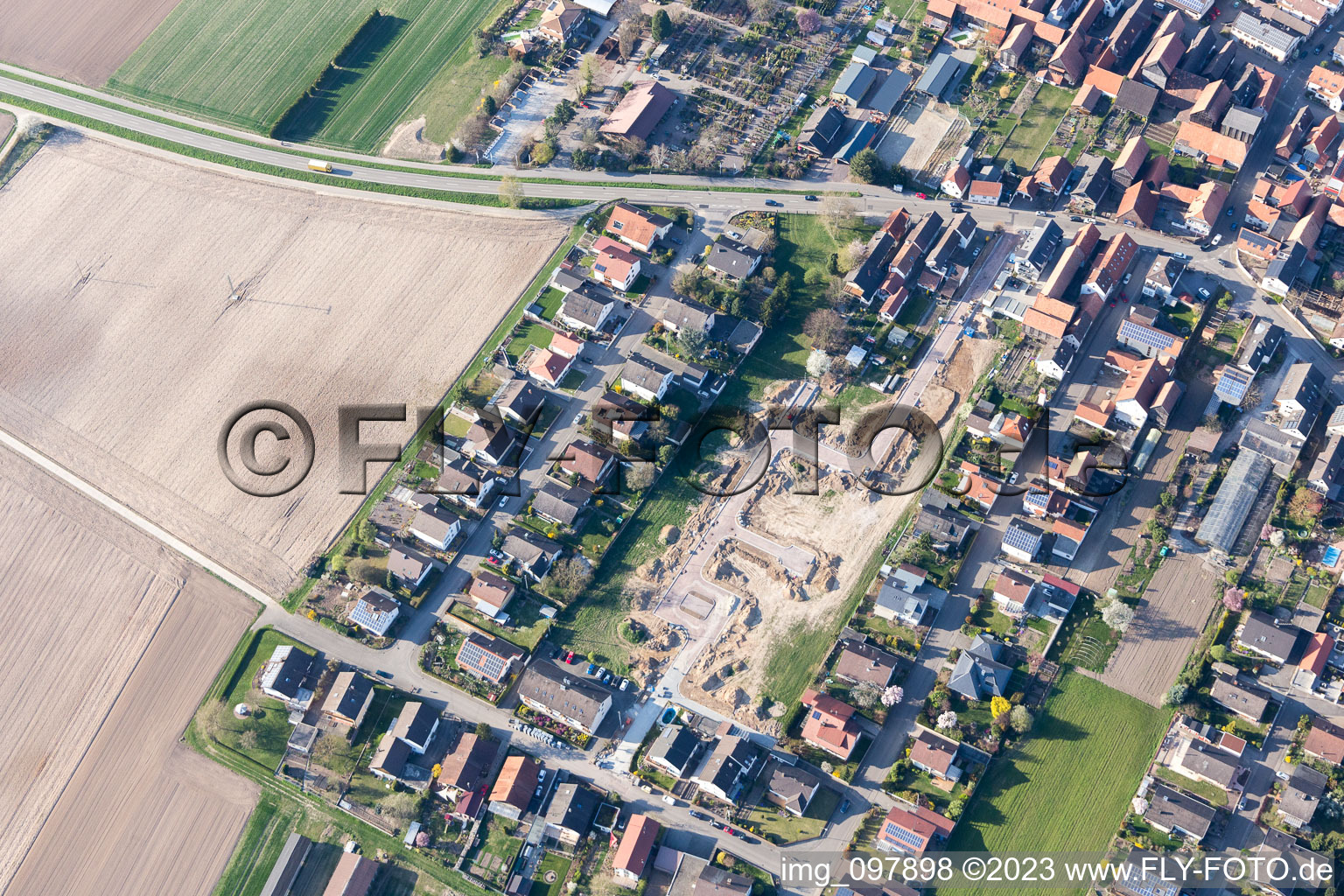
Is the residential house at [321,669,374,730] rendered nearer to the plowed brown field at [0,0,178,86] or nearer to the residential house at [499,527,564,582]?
the residential house at [499,527,564,582]

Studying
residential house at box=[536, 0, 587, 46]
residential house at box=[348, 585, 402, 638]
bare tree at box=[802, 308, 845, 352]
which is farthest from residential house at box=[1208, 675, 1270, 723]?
residential house at box=[536, 0, 587, 46]

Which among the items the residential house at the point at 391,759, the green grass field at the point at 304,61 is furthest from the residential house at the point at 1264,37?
the residential house at the point at 391,759

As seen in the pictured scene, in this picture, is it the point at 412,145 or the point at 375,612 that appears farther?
the point at 412,145

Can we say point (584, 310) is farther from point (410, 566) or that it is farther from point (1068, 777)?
point (1068, 777)

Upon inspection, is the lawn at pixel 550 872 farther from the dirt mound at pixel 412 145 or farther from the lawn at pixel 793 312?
the dirt mound at pixel 412 145

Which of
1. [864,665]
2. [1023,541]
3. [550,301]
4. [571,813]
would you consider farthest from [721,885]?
[550,301]
